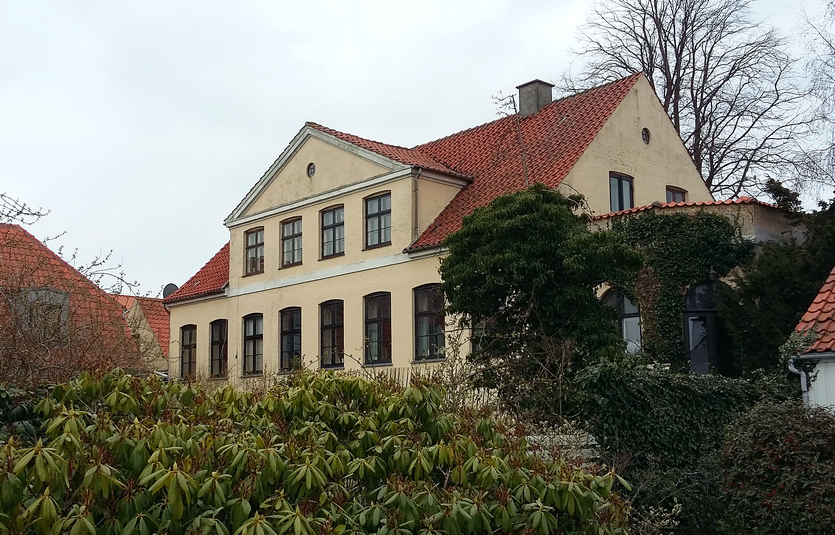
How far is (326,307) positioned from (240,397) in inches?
654

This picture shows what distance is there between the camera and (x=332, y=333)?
2392 centimetres

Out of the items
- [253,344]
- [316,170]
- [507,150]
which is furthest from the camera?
[253,344]

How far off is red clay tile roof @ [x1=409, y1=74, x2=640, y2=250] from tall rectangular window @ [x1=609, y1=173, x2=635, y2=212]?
137cm

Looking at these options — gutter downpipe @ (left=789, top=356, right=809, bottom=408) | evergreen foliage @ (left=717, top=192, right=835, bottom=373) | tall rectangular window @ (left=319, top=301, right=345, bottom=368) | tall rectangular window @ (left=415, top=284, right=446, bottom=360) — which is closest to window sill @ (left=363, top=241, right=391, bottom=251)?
tall rectangular window @ (left=415, top=284, right=446, bottom=360)

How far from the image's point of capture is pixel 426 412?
23.2 ft

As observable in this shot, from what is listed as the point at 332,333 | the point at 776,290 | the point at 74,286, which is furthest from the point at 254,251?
the point at 776,290

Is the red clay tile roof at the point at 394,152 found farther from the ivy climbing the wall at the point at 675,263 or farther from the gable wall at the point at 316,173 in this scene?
the ivy climbing the wall at the point at 675,263

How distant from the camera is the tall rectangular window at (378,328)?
22297 millimetres

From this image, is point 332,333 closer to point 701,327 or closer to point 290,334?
point 290,334

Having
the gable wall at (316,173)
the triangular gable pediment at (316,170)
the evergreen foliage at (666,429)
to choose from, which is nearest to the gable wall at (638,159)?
the triangular gable pediment at (316,170)

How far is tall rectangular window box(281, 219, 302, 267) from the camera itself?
83.9 feet

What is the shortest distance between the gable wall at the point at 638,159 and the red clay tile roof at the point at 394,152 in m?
3.53

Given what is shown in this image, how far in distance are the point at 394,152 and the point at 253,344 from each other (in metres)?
7.43

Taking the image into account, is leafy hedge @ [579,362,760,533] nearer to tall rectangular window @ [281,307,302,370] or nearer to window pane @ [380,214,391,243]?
window pane @ [380,214,391,243]
